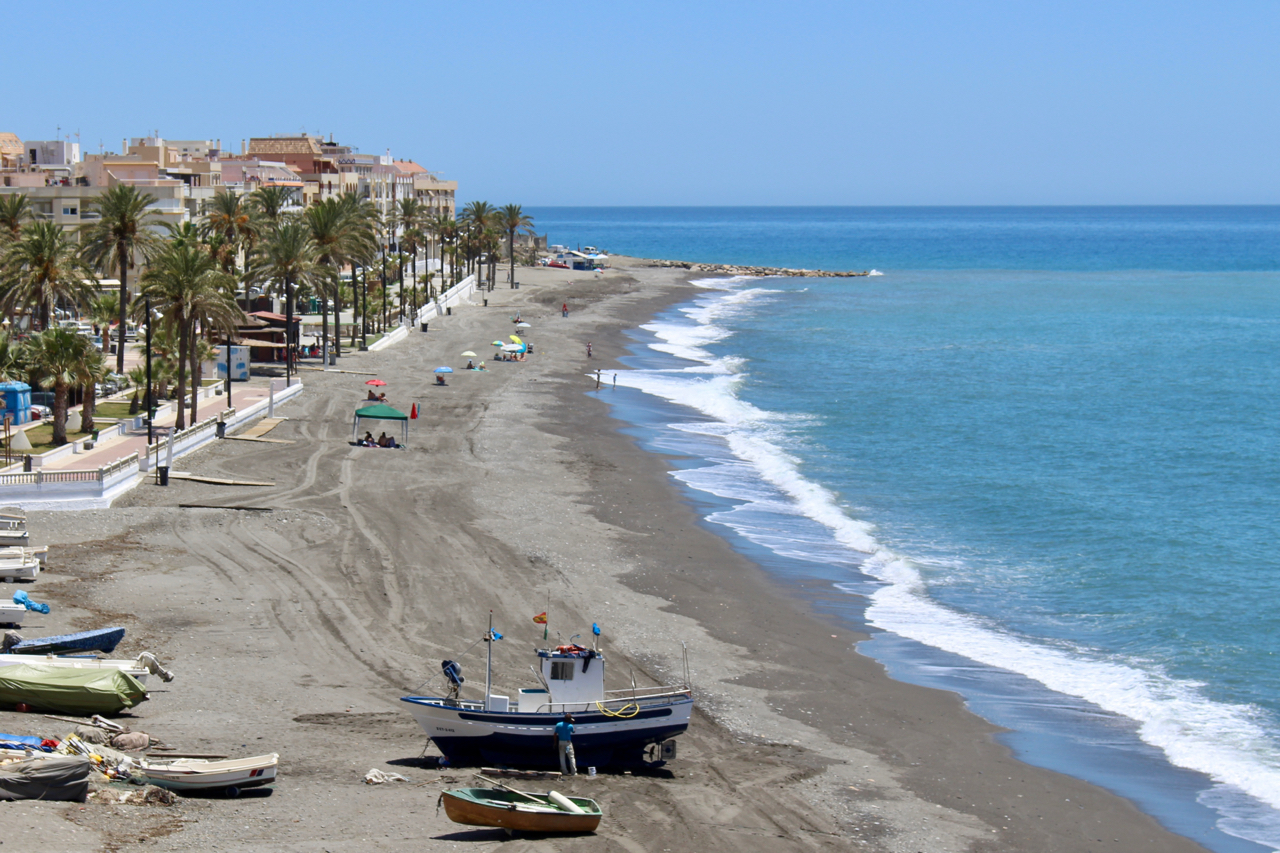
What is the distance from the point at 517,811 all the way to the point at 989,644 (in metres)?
14.4

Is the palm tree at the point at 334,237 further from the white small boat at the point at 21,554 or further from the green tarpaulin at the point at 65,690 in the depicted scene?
the green tarpaulin at the point at 65,690

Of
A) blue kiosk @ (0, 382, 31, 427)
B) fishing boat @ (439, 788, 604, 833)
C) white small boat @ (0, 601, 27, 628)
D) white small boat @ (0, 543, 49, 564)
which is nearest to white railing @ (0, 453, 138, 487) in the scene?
white small boat @ (0, 543, 49, 564)

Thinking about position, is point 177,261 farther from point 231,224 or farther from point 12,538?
point 231,224

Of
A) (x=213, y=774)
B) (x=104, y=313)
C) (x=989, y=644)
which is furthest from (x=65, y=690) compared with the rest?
(x=104, y=313)

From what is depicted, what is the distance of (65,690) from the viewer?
65.4ft

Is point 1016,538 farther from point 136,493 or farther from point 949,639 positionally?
point 136,493

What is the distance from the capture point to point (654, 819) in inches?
711

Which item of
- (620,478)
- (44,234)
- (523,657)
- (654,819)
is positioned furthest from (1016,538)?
(44,234)

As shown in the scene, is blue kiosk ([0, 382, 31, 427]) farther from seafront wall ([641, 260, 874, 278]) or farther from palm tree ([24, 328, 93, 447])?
seafront wall ([641, 260, 874, 278])

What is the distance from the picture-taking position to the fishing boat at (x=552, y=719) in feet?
63.6

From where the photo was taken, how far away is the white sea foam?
21.5m

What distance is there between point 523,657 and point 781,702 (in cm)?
531

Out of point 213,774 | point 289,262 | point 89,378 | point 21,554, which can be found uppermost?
point 289,262

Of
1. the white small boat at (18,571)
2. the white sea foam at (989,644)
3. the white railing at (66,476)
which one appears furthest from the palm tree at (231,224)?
the white small boat at (18,571)
